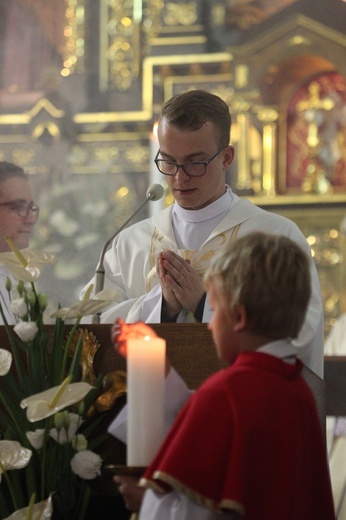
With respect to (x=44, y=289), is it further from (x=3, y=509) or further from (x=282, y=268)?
(x=282, y=268)

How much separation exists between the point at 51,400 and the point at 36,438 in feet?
0.62

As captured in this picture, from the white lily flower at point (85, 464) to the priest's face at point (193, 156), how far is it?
3.53ft

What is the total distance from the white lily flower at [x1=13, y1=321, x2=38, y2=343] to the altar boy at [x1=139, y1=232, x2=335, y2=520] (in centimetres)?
56

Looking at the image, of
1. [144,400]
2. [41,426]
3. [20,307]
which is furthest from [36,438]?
[144,400]

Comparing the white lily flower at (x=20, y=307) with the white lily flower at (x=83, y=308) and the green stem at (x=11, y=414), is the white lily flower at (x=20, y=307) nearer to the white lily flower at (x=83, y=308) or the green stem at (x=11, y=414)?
the white lily flower at (x=83, y=308)

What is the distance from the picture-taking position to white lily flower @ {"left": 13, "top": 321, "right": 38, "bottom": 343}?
2562 millimetres

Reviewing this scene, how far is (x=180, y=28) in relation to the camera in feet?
32.6

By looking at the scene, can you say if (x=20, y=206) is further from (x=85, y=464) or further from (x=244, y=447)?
(x=244, y=447)

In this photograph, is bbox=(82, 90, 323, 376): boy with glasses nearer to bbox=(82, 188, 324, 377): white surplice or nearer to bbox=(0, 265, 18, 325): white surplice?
bbox=(82, 188, 324, 377): white surplice

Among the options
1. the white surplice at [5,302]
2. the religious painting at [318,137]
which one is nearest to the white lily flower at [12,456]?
the white surplice at [5,302]

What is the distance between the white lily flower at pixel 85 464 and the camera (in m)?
2.54

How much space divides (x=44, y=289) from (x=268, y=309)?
6.73 metres

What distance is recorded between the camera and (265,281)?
2.09 metres

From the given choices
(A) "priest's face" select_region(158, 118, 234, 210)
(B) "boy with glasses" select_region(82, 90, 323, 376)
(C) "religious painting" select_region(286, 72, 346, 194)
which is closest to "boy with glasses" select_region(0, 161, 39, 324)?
(B) "boy with glasses" select_region(82, 90, 323, 376)
